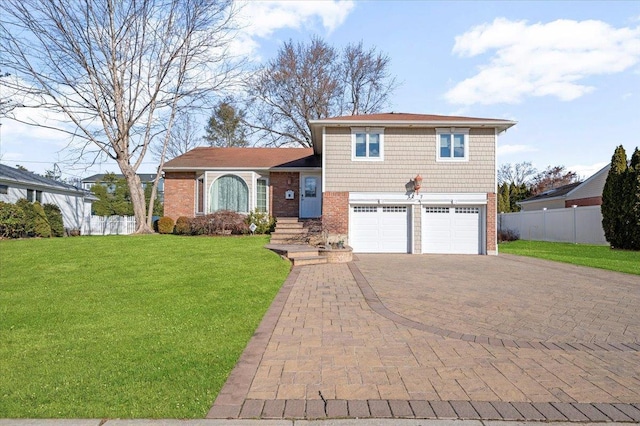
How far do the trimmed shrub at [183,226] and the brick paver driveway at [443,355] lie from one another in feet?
42.8

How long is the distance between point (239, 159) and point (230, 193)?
2.27 meters

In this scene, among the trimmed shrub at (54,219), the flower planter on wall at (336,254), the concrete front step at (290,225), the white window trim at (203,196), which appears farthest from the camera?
the trimmed shrub at (54,219)

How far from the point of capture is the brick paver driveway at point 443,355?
3176 mm

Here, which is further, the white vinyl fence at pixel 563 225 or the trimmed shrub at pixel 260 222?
the white vinyl fence at pixel 563 225

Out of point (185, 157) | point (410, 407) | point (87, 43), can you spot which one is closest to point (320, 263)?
point (410, 407)

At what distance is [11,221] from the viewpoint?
1878cm

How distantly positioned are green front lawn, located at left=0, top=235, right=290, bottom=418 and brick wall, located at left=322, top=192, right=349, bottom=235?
5170 mm

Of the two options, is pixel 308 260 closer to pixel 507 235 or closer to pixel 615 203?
pixel 615 203

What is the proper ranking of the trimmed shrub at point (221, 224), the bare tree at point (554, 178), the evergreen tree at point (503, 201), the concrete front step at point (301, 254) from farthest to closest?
the bare tree at point (554, 178)
the evergreen tree at point (503, 201)
the trimmed shrub at point (221, 224)
the concrete front step at point (301, 254)

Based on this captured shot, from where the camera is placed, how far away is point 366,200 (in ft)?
52.2

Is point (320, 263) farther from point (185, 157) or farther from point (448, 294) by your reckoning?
point (185, 157)

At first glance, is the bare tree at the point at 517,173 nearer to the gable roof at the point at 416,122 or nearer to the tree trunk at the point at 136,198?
the gable roof at the point at 416,122

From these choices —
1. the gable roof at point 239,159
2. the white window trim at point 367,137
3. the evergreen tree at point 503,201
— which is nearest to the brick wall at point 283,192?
the gable roof at point 239,159

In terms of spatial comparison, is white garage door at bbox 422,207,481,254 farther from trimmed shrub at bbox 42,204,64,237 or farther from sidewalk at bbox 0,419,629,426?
trimmed shrub at bbox 42,204,64,237
